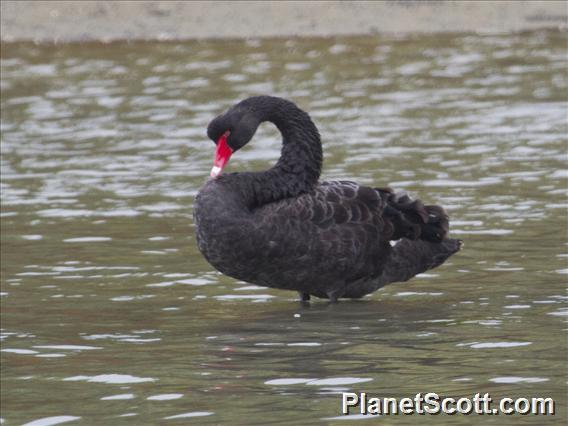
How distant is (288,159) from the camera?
851 cm

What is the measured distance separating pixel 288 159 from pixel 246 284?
0.96 meters

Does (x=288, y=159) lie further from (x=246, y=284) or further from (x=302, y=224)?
(x=246, y=284)

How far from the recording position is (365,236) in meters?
8.34

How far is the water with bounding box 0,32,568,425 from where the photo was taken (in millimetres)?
6594

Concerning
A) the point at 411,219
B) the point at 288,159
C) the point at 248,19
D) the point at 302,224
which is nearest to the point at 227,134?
the point at 288,159

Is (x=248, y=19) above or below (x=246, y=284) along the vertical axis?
above

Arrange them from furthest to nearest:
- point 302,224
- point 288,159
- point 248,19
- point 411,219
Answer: point 248,19 → point 411,219 → point 288,159 → point 302,224

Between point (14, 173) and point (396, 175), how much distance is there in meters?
3.07

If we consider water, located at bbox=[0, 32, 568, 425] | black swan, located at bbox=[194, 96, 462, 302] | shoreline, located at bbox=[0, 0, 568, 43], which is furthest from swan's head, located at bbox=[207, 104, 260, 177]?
shoreline, located at bbox=[0, 0, 568, 43]

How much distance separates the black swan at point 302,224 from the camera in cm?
796

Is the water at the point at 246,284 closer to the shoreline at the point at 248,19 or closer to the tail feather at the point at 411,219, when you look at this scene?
the tail feather at the point at 411,219

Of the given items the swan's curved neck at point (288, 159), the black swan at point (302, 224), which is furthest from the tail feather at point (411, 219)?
the swan's curved neck at point (288, 159)

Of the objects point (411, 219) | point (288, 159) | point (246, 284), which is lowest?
point (246, 284)

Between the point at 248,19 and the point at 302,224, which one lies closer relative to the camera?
the point at 302,224
